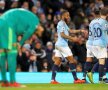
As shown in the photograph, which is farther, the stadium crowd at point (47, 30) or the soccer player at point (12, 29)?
the stadium crowd at point (47, 30)

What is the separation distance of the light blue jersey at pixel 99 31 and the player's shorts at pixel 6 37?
3.35 m

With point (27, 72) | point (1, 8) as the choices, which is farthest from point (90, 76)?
point (1, 8)

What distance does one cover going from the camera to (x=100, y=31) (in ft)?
48.7

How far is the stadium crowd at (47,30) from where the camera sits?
21.1 meters

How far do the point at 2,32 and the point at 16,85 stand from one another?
1.11 metres

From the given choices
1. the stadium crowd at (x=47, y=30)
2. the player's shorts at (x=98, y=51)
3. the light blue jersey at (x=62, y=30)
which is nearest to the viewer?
the player's shorts at (x=98, y=51)

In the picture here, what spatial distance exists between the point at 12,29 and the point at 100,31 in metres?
3.40

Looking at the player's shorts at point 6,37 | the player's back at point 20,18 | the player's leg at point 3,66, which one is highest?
the player's back at point 20,18

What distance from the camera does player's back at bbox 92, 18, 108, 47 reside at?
48.6ft

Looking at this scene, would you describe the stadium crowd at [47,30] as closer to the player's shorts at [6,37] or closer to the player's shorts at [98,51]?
the player's shorts at [98,51]

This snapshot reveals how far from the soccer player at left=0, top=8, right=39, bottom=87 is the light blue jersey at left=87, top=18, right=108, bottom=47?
3090 millimetres

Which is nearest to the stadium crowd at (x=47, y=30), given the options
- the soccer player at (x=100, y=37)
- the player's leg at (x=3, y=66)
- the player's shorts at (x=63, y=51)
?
the player's shorts at (x=63, y=51)

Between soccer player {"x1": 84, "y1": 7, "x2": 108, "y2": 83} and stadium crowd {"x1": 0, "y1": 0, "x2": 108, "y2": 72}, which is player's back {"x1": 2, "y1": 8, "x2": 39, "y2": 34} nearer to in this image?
soccer player {"x1": 84, "y1": 7, "x2": 108, "y2": 83}

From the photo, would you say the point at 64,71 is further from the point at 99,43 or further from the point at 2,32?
the point at 2,32
